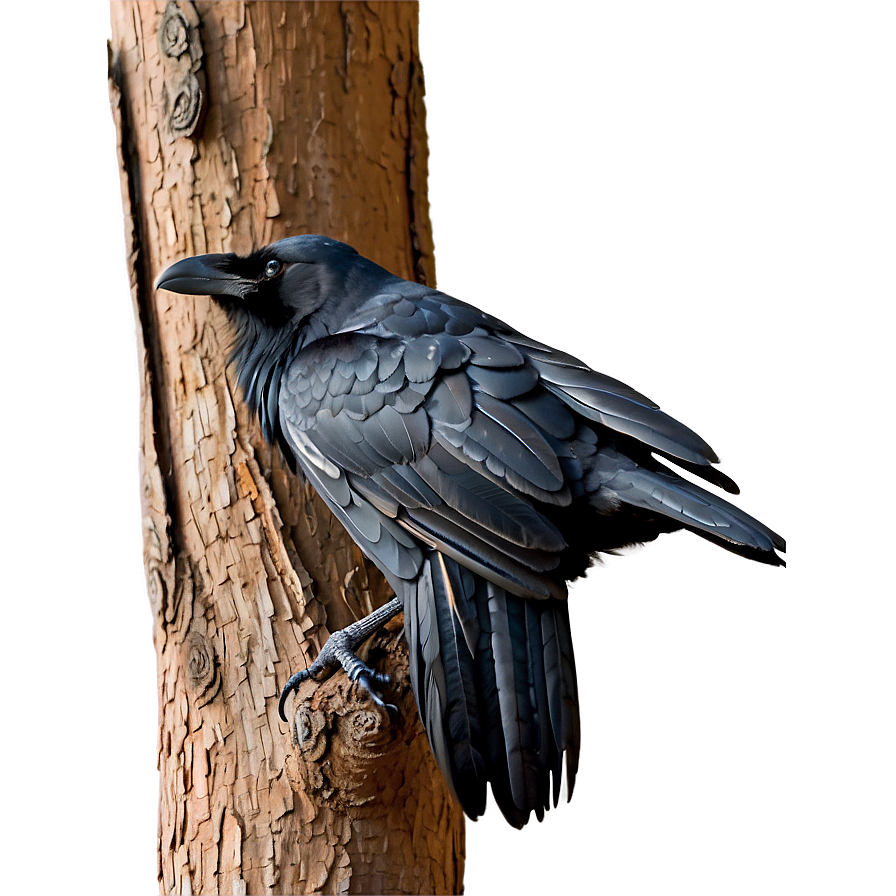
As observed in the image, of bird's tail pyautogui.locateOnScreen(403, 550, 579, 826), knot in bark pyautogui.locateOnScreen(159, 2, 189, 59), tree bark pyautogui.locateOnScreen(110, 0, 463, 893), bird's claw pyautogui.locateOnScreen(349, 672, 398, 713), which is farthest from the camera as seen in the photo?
knot in bark pyautogui.locateOnScreen(159, 2, 189, 59)

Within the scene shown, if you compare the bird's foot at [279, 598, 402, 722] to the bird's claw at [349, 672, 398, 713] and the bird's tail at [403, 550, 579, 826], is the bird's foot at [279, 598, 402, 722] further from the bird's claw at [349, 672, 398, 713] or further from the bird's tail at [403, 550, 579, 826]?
the bird's tail at [403, 550, 579, 826]

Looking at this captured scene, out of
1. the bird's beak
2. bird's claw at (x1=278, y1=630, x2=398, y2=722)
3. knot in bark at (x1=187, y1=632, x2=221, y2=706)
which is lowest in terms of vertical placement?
knot in bark at (x1=187, y1=632, x2=221, y2=706)

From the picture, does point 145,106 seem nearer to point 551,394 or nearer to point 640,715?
point 551,394

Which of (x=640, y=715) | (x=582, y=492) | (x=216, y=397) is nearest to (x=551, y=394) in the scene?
(x=582, y=492)

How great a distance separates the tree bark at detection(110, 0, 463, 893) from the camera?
1.21 metres

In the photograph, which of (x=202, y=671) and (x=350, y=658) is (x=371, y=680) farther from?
(x=202, y=671)

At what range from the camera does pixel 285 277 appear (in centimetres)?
127

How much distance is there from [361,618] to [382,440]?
0.36 metres

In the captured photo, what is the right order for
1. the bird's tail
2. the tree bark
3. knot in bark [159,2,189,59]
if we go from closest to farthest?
the bird's tail < the tree bark < knot in bark [159,2,189,59]

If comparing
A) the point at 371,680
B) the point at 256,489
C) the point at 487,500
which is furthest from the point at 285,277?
the point at 371,680

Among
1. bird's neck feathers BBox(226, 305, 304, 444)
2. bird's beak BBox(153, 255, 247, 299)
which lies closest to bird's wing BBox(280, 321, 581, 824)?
bird's neck feathers BBox(226, 305, 304, 444)

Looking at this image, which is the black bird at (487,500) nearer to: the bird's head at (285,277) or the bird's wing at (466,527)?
the bird's wing at (466,527)

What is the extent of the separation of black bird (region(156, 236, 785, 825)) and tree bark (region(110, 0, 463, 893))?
137 mm

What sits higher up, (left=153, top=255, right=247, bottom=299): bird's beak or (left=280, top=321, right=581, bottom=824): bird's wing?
(left=153, top=255, right=247, bottom=299): bird's beak
